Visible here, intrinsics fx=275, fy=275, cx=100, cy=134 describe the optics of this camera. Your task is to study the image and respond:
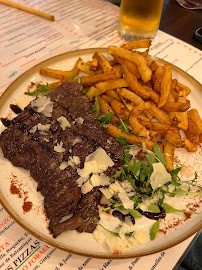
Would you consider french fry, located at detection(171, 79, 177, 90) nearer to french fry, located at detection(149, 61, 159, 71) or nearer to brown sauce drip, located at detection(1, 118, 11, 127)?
french fry, located at detection(149, 61, 159, 71)

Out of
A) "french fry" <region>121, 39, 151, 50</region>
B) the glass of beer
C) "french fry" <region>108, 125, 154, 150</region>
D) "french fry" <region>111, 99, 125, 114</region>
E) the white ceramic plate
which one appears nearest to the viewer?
the white ceramic plate

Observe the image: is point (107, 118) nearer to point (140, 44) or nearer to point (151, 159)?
point (151, 159)

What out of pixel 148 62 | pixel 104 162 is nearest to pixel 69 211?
pixel 104 162

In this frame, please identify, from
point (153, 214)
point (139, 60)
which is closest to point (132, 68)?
point (139, 60)

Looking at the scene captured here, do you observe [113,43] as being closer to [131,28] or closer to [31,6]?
[131,28]

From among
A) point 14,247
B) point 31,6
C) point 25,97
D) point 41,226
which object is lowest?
point 14,247

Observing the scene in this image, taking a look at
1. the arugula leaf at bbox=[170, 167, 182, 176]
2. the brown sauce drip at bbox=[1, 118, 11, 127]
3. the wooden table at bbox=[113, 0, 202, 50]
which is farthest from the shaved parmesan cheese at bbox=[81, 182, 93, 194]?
the wooden table at bbox=[113, 0, 202, 50]

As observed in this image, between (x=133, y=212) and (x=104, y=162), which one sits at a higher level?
(x=104, y=162)
